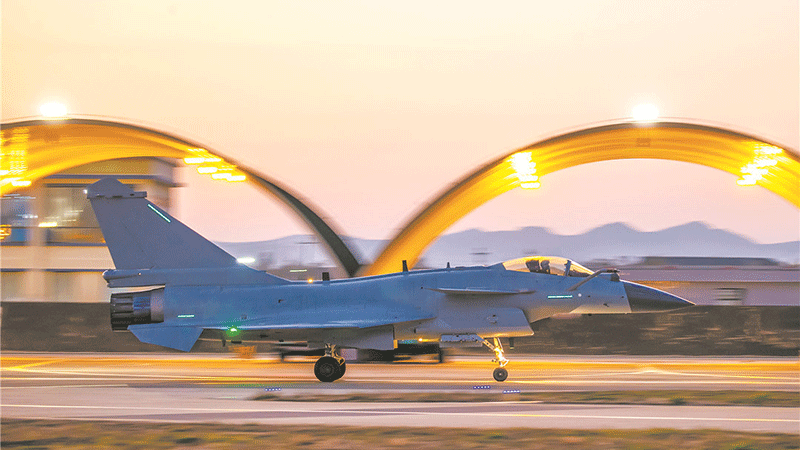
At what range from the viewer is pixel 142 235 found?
1697cm

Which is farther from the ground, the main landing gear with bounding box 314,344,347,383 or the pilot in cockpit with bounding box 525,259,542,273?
the pilot in cockpit with bounding box 525,259,542,273

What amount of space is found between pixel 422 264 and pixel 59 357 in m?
15.8

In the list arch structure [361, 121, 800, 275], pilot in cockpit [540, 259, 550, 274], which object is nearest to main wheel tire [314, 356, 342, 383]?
pilot in cockpit [540, 259, 550, 274]

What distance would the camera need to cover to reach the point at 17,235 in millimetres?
36406

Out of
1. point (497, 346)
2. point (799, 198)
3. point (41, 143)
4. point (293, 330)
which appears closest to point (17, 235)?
point (41, 143)

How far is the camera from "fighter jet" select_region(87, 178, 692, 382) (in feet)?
53.9

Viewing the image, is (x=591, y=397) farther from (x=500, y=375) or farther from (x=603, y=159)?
(x=603, y=159)

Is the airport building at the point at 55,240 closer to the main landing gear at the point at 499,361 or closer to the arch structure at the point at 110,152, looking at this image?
the arch structure at the point at 110,152

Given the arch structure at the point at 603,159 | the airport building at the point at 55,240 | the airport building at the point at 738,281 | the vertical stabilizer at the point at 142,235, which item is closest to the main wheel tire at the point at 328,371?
the vertical stabilizer at the point at 142,235

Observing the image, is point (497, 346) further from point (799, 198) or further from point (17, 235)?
point (17, 235)

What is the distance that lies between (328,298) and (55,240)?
79.7ft

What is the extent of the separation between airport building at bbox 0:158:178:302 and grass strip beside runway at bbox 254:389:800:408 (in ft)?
80.1

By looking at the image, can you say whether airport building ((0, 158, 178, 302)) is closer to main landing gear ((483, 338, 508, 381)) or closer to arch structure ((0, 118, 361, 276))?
arch structure ((0, 118, 361, 276))

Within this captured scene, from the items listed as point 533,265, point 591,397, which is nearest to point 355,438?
point 591,397
